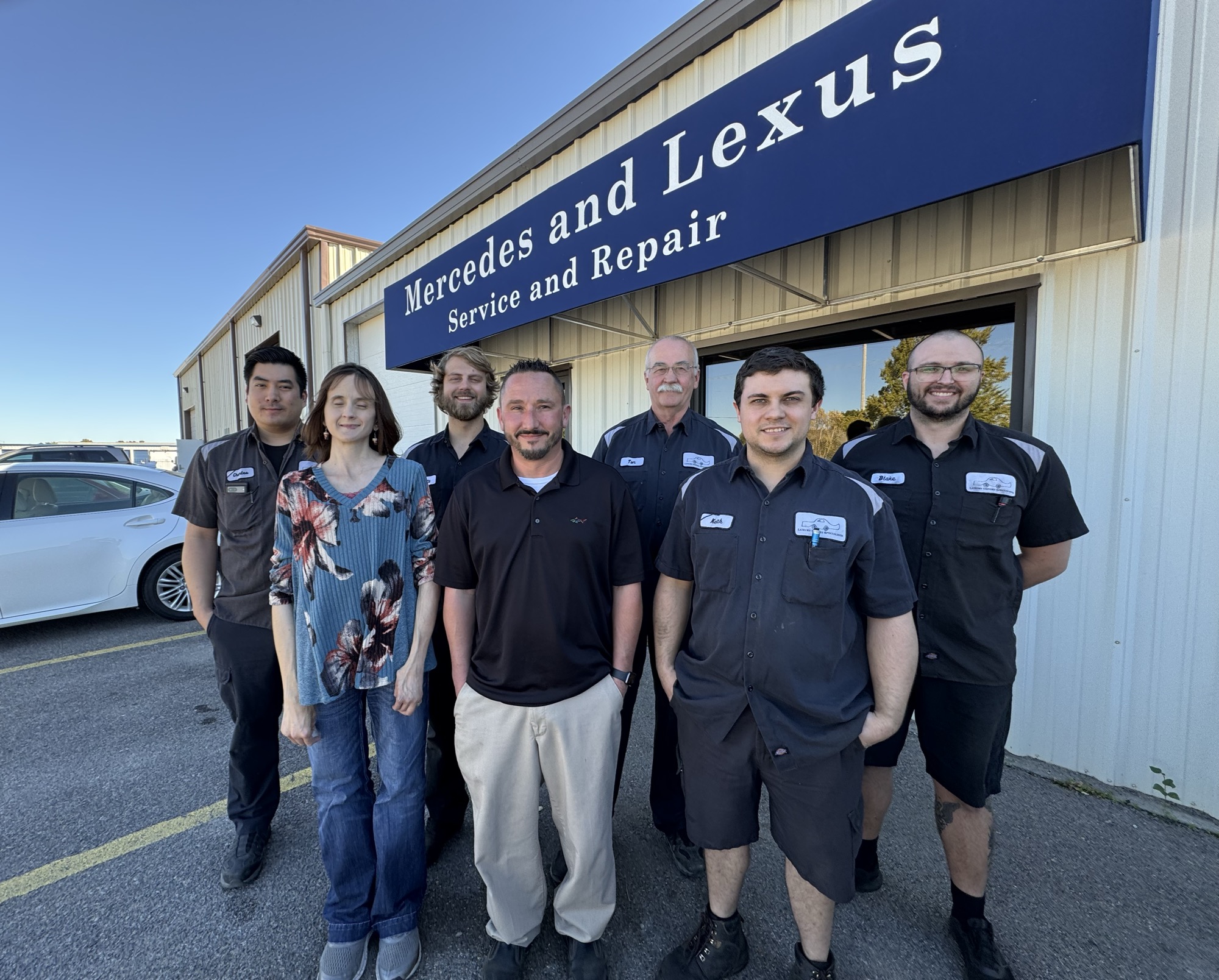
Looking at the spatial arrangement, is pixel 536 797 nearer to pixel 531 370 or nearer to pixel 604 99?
pixel 531 370

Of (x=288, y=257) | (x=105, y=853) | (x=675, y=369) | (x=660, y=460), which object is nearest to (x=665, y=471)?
(x=660, y=460)

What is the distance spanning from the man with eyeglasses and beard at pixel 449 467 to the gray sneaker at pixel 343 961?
51 centimetres

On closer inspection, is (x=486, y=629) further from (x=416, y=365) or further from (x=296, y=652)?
(x=416, y=365)

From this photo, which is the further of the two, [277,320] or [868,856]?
[277,320]

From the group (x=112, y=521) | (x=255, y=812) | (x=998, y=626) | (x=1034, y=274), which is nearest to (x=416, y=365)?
(x=112, y=521)

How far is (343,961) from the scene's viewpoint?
1.74m

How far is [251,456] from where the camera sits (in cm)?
220

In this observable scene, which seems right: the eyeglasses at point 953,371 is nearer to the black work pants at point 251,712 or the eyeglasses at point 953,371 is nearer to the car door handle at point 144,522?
the black work pants at point 251,712

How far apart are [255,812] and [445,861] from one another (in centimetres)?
81

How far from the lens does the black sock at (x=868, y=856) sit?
2.16 metres

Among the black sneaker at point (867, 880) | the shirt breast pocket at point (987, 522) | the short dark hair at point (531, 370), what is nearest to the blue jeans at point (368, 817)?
the short dark hair at point (531, 370)

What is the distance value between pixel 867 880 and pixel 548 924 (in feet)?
4.11

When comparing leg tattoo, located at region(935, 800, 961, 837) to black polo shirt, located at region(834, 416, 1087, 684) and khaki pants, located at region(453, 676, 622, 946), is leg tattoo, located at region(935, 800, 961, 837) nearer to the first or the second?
black polo shirt, located at region(834, 416, 1087, 684)

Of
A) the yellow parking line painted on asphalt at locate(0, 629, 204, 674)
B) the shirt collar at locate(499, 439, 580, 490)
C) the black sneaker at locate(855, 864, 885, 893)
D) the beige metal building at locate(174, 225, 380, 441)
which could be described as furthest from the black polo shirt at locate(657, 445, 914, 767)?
the beige metal building at locate(174, 225, 380, 441)
